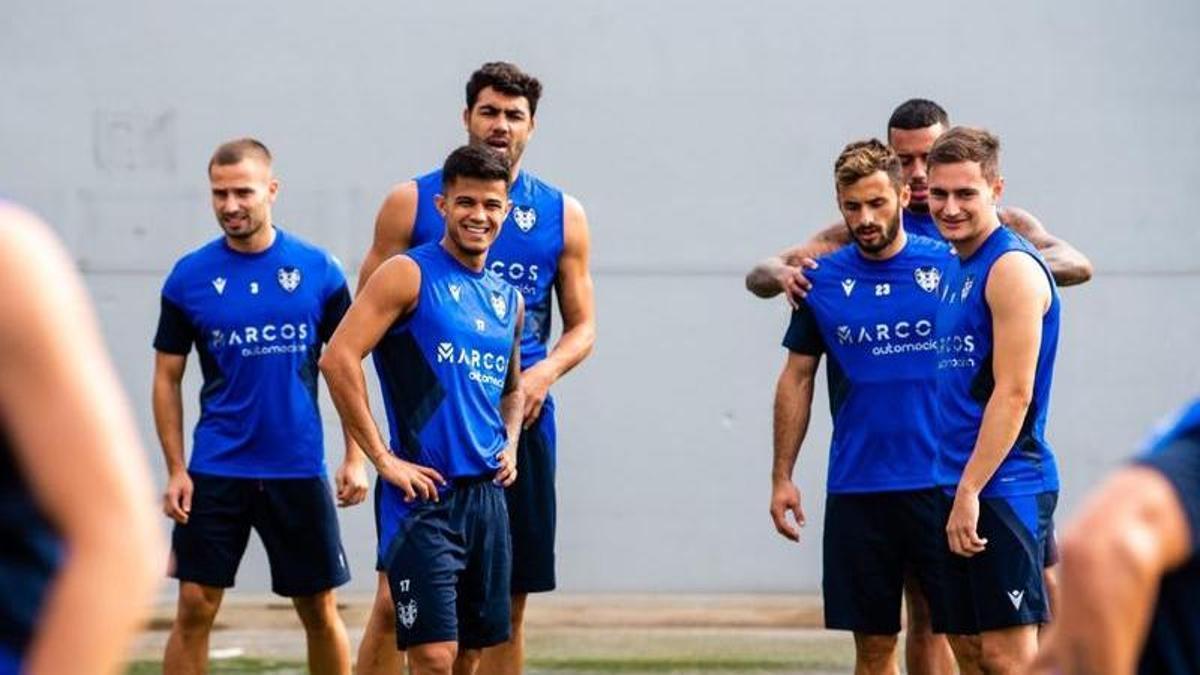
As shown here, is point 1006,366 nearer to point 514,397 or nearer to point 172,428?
point 514,397

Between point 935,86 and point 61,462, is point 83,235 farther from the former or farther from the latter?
point 61,462

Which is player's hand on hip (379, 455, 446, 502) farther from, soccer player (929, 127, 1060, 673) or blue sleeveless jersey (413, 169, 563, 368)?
soccer player (929, 127, 1060, 673)

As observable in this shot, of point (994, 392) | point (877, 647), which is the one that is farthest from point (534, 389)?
point (994, 392)

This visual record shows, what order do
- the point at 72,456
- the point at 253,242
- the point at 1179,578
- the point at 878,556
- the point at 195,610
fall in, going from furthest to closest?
1. the point at 253,242
2. the point at 195,610
3. the point at 878,556
4. the point at 1179,578
5. the point at 72,456

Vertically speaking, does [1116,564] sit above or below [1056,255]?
above

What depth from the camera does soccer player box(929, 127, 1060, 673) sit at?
668 centimetres

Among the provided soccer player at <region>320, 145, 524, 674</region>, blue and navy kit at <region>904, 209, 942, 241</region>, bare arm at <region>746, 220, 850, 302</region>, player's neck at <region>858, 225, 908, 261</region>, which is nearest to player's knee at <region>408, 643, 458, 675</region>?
soccer player at <region>320, 145, 524, 674</region>

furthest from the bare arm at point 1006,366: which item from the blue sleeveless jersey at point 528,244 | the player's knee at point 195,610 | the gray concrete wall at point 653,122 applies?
the gray concrete wall at point 653,122

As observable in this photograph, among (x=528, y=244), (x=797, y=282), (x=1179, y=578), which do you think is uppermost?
(x=1179, y=578)

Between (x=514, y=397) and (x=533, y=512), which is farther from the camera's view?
(x=533, y=512)

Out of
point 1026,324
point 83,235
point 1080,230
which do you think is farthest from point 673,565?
point 1026,324

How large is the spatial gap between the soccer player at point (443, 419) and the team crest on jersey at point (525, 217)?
614 mm

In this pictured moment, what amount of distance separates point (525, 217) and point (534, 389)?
64cm

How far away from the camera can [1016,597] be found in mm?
6805
